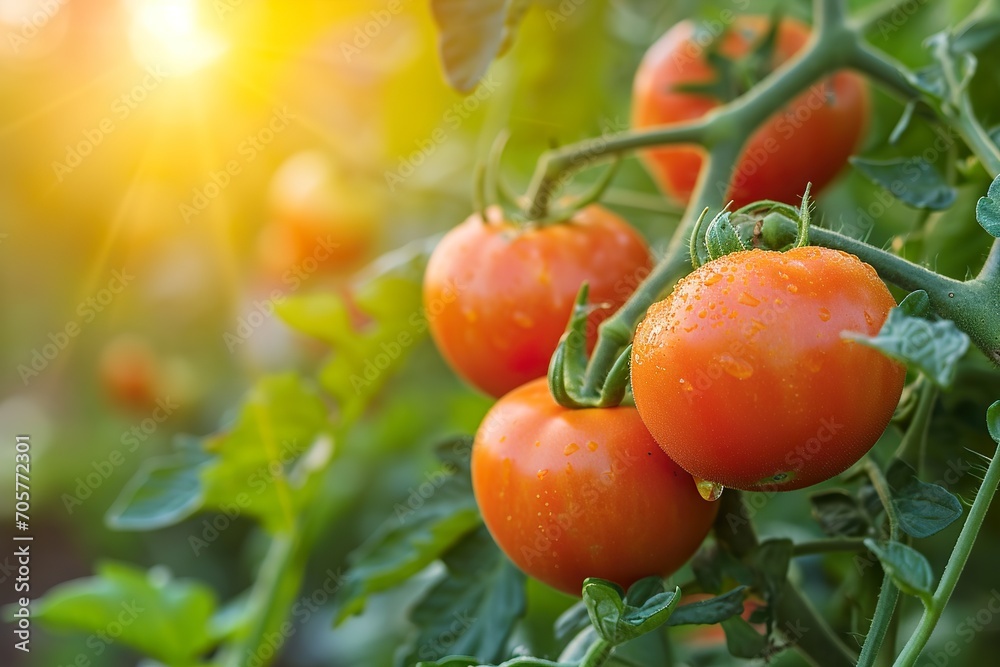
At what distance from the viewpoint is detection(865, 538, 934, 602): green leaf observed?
51 centimetres

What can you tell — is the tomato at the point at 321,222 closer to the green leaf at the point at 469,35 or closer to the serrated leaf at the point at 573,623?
the green leaf at the point at 469,35

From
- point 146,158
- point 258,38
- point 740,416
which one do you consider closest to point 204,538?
point 146,158

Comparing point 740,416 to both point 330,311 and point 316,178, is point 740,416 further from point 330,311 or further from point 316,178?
point 316,178

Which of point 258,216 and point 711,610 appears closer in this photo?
point 711,610

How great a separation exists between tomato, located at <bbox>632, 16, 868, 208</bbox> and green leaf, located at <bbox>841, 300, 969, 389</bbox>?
0.43 m

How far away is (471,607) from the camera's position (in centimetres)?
81

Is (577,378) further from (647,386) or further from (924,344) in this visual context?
(924,344)

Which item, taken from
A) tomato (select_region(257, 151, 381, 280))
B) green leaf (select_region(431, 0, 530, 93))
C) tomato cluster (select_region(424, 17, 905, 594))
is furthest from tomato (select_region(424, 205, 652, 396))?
tomato (select_region(257, 151, 381, 280))

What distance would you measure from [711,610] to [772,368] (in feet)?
0.60

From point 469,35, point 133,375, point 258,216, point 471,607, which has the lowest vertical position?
point 133,375

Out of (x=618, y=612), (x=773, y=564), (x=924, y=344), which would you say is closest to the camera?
(x=924, y=344)

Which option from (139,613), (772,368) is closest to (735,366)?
(772,368)

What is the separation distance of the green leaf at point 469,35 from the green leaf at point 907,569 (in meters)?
0.48

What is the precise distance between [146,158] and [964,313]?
206 centimetres
